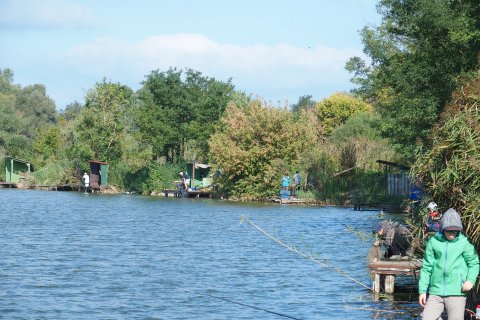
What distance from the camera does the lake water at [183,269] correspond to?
21.3 metres

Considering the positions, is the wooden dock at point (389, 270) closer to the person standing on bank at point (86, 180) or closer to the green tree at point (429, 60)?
the green tree at point (429, 60)

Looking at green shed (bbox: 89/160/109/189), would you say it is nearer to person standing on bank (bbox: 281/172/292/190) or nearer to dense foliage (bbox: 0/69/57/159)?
dense foliage (bbox: 0/69/57/159)

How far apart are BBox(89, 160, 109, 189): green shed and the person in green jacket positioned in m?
71.2

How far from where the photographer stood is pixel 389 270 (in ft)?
69.8

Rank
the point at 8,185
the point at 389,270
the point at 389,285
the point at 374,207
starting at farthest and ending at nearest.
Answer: the point at 8,185 < the point at 374,207 < the point at 389,285 < the point at 389,270

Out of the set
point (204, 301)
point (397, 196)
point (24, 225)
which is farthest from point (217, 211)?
point (204, 301)

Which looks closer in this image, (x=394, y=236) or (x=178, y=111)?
(x=394, y=236)

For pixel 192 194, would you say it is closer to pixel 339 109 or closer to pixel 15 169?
pixel 15 169

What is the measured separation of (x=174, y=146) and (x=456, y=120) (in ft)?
228

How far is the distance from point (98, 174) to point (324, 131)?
2585cm

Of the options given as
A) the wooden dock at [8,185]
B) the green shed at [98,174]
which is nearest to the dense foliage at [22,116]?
the wooden dock at [8,185]

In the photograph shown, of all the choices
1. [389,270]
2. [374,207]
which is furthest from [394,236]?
[374,207]

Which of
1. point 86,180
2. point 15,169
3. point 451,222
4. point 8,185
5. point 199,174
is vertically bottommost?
point 451,222

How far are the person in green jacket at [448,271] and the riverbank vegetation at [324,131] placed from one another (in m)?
3.18
